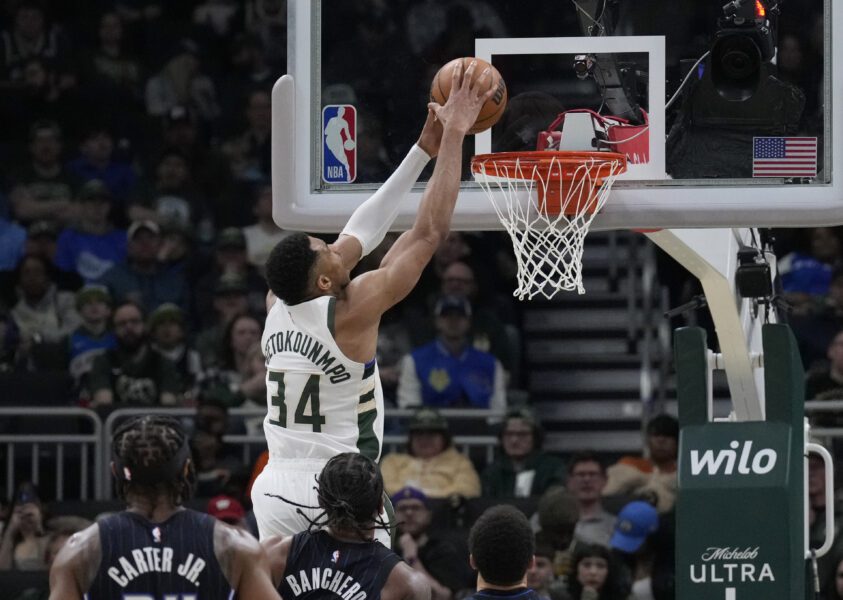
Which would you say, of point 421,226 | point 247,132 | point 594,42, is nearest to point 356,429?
point 421,226

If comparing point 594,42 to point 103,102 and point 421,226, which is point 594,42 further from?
point 103,102

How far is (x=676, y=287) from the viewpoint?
12578 millimetres

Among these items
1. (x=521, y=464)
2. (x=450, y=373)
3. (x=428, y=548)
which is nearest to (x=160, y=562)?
(x=428, y=548)

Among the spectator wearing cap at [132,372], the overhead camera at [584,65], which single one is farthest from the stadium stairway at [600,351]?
the overhead camera at [584,65]

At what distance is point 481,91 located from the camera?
21.1 feet

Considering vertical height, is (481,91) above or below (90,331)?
above

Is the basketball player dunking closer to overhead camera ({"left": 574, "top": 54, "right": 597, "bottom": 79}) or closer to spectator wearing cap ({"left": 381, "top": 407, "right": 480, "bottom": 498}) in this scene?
overhead camera ({"left": 574, "top": 54, "right": 597, "bottom": 79})

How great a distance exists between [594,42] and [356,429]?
1815 millimetres

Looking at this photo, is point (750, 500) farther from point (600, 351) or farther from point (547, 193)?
point (600, 351)

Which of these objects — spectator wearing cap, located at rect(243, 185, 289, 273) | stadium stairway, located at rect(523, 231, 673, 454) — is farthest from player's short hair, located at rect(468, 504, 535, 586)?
spectator wearing cap, located at rect(243, 185, 289, 273)

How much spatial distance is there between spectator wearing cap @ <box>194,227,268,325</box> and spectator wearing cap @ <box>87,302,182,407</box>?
912mm

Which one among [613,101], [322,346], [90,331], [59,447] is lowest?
[59,447]

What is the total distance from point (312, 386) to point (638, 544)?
388 centimetres

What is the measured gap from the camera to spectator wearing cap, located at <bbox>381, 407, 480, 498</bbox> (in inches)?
404
